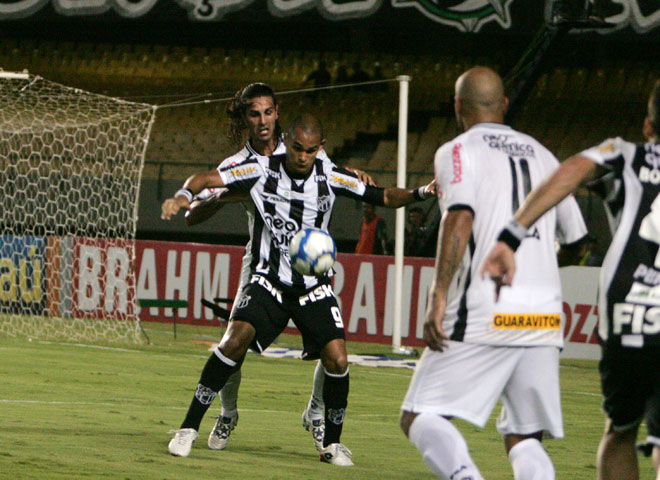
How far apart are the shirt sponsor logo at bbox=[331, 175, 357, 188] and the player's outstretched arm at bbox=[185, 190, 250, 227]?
0.52 meters

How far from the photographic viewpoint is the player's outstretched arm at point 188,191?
18.2ft

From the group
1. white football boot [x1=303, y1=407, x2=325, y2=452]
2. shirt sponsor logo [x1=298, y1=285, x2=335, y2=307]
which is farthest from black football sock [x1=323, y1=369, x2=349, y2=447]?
shirt sponsor logo [x1=298, y1=285, x2=335, y2=307]

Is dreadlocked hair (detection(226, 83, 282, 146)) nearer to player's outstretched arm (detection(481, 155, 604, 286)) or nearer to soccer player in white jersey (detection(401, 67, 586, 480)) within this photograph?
soccer player in white jersey (detection(401, 67, 586, 480))

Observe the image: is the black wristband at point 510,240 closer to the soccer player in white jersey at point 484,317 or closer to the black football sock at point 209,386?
the soccer player in white jersey at point 484,317

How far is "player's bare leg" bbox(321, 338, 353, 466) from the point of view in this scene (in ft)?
21.1

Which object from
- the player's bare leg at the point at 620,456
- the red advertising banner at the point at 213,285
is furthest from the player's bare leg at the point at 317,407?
the red advertising banner at the point at 213,285

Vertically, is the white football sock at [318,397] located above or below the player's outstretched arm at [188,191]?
below

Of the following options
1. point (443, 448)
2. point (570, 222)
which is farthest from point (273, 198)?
point (443, 448)

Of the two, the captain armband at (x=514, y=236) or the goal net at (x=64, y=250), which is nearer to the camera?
the captain armband at (x=514, y=236)

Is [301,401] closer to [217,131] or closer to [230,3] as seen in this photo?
[230,3]

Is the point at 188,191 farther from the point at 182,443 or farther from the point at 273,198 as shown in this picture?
the point at 182,443

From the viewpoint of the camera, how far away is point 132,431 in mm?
7262

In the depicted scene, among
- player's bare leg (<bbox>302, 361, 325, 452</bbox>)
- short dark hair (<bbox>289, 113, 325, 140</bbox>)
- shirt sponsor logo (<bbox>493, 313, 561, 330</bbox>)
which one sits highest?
short dark hair (<bbox>289, 113, 325, 140</bbox>)

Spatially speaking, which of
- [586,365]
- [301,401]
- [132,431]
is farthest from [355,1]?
[132,431]
